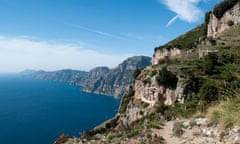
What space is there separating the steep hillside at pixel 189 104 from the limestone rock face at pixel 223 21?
3.75 feet

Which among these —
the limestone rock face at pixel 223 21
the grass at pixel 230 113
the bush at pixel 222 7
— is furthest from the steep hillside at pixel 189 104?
the limestone rock face at pixel 223 21

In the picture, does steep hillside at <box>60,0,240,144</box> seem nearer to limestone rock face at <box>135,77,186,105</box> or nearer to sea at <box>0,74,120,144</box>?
limestone rock face at <box>135,77,186,105</box>

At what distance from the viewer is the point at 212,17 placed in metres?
69.5

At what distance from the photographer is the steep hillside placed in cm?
809

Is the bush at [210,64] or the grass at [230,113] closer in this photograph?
the grass at [230,113]

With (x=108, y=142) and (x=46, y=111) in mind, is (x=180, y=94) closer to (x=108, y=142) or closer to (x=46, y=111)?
(x=108, y=142)

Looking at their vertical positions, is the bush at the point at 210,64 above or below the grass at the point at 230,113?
above

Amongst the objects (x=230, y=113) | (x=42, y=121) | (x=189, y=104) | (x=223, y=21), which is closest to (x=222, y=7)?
(x=223, y=21)

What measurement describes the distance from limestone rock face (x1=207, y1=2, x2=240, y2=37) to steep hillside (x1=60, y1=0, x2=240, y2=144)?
45.0 inches

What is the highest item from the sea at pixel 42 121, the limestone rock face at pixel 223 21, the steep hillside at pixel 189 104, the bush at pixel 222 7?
the bush at pixel 222 7

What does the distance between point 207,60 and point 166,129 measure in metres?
32.8

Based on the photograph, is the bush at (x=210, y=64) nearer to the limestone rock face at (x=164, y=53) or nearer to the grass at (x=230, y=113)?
the limestone rock face at (x=164, y=53)

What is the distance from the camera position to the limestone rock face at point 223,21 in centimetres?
6194

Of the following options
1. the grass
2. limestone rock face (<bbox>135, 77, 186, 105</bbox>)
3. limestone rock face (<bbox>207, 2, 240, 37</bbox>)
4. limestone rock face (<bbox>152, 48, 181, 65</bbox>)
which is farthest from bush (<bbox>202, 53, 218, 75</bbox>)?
the grass
